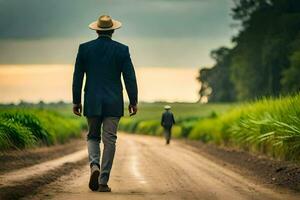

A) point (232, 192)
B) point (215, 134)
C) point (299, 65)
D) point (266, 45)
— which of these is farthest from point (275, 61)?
point (232, 192)

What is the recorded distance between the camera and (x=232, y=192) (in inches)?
426

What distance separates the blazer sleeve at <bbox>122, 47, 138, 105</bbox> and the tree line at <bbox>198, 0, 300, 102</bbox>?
45642 mm

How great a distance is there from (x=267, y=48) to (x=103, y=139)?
53.6 meters

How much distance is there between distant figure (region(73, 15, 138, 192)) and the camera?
33.6 ft

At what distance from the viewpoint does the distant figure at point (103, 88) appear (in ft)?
33.6

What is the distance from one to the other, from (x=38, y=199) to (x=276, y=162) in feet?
33.2

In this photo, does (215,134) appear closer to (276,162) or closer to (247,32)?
(276,162)

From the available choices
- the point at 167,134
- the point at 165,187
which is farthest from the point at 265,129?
the point at 167,134

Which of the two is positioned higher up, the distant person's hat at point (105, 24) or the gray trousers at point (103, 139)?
the distant person's hat at point (105, 24)

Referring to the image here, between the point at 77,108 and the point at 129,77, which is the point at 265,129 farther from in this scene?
the point at 77,108

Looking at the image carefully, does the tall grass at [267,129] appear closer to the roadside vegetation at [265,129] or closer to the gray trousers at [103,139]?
the roadside vegetation at [265,129]

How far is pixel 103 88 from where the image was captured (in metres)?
10.3

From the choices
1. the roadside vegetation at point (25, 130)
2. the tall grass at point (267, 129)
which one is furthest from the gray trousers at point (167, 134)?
the roadside vegetation at point (25, 130)

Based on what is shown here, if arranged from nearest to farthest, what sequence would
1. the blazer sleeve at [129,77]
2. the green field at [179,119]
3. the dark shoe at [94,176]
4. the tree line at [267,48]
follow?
1. the dark shoe at [94,176]
2. the blazer sleeve at [129,77]
3. the green field at [179,119]
4. the tree line at [267,48]
